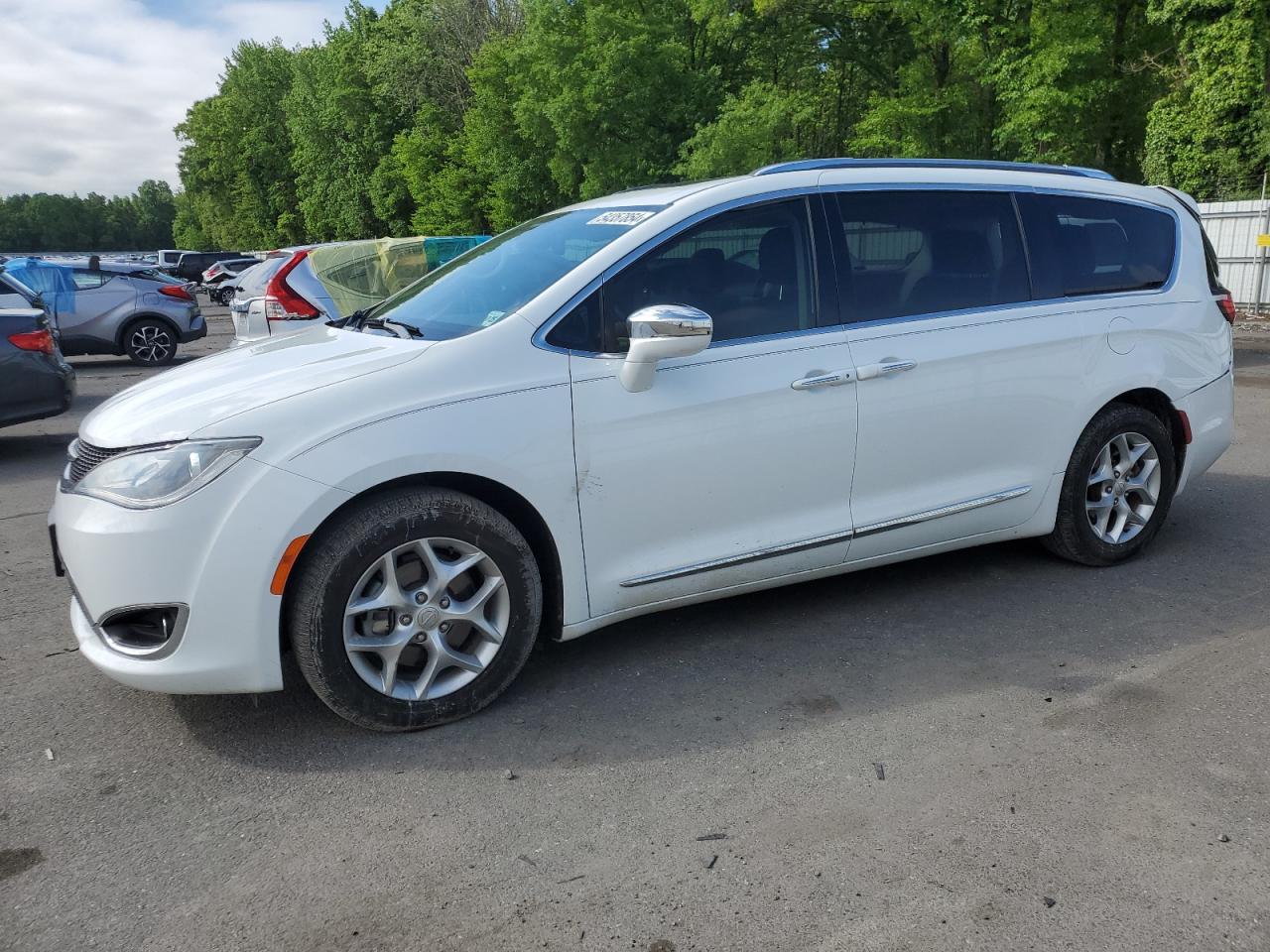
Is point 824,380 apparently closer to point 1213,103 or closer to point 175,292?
point 175,292

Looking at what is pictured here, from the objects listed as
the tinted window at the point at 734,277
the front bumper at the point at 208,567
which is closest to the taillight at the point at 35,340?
the front bumper at the point at 208,567

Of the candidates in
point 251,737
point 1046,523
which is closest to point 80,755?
point 251,737

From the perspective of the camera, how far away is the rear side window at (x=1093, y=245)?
4.64 m

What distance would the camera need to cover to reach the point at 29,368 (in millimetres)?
8484

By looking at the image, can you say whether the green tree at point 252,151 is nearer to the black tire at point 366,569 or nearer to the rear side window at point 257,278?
the rear side window at point 257,278

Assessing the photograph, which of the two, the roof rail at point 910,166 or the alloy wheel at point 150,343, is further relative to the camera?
the alloy wheel at point 150,343

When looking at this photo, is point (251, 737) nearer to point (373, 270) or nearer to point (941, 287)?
point (941, 287)

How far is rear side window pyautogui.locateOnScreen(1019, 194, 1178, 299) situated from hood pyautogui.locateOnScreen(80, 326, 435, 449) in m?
2.75

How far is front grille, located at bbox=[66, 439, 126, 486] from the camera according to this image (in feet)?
11.1

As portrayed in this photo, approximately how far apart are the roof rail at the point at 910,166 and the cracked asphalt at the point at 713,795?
6.06ft

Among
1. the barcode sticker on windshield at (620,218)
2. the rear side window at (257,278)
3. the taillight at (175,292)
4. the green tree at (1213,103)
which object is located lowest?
the taillight at (175,292)

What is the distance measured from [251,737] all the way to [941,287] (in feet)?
10.3

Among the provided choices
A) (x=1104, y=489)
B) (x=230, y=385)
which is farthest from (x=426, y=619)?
(x=1104, y=489)

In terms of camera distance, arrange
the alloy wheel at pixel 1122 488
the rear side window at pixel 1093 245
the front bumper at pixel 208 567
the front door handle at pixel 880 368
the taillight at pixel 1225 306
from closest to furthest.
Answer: the front bumper at pixel 208 567
the front door handle at pixel 880 368
the rear side window at pixel 1093 245
the alloy wheel at pixel 1122 488
the taillight at pixel 1225 306
